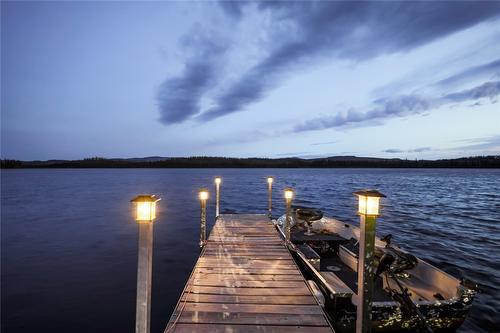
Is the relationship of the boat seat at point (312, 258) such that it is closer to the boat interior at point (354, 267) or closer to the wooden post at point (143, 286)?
the boat interior at point (354, 267)

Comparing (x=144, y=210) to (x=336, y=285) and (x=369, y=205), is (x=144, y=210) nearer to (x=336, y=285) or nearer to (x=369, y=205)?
(x=369, y=205)

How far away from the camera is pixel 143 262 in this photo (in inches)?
165

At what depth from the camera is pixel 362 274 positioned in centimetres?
447

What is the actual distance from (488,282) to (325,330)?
11546 mm

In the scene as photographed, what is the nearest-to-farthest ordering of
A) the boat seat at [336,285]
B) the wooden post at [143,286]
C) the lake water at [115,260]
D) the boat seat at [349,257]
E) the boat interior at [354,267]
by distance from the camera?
the wooden post at [143,286] → the boat seat at [336,285] → the boat interior at [354,267] → the lake water at [115,260] → the boat seat at [349,257]

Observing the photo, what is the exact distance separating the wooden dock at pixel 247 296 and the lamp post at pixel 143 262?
77 cm

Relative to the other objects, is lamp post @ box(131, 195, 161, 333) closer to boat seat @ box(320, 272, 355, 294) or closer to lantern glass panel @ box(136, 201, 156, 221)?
lantern glass panel @ box(136, 201, 156, 221)

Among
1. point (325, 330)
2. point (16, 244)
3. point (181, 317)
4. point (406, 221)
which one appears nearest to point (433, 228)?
point (406, 221)

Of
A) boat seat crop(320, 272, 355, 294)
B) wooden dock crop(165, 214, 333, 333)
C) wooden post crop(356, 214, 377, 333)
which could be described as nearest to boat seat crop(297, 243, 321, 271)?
wooden dock crop(165, 214, 333, 333)

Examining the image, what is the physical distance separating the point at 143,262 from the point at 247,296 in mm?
2831

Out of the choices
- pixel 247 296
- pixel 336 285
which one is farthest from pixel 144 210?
pixel 336 285

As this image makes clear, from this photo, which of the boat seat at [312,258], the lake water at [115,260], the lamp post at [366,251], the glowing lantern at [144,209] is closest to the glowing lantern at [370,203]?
the lamp post at [366,251]

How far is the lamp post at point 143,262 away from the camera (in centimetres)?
417

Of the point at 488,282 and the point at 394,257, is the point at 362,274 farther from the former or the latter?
the point at 488,282
